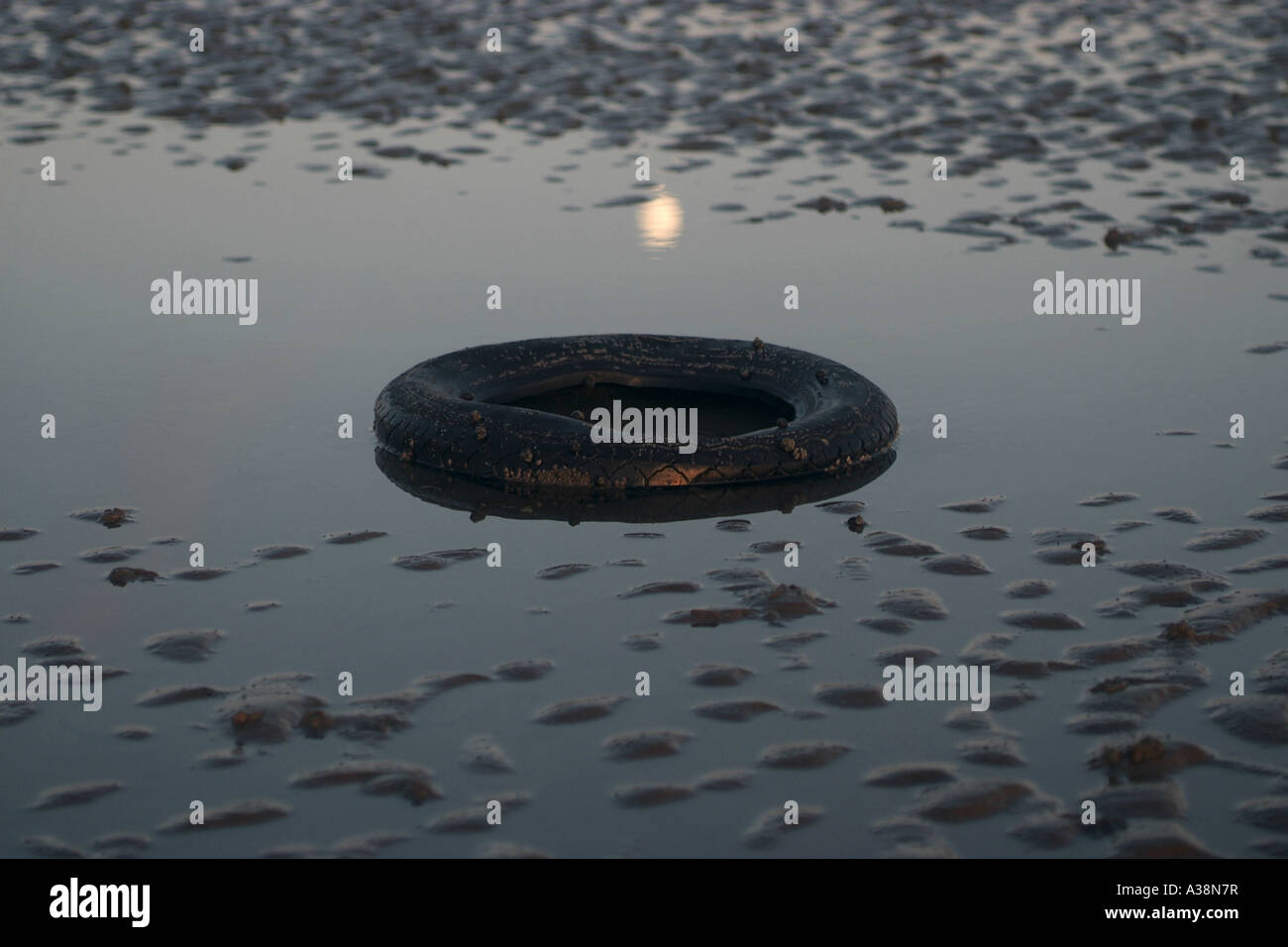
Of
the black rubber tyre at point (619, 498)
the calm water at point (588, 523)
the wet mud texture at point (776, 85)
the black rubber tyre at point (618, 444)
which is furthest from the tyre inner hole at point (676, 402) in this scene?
the wet mud texture at point (776, 85)

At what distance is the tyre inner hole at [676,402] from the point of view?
1410 cm

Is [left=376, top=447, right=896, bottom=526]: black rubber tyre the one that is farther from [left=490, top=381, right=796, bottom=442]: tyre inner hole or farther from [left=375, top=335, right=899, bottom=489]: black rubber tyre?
[left=490, top=381, right=796, bottom=442]: tyre inner hole

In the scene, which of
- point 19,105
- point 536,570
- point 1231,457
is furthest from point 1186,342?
point 19,105

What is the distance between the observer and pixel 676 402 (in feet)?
47.4

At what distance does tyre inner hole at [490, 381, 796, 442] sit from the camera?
1410 centimetres

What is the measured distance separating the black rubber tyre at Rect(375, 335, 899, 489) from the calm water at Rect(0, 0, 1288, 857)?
1.39 feet

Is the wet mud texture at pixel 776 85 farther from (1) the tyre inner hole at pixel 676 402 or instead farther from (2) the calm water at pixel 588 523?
(1) the tyre inner hole at pixel 676 402

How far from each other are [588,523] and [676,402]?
269 cm

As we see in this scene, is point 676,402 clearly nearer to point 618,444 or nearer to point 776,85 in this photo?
point 618,444

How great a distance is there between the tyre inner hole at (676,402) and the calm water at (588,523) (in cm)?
117

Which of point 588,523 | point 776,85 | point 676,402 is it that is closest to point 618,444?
point 588,523

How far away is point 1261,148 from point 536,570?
1543 centimetres
